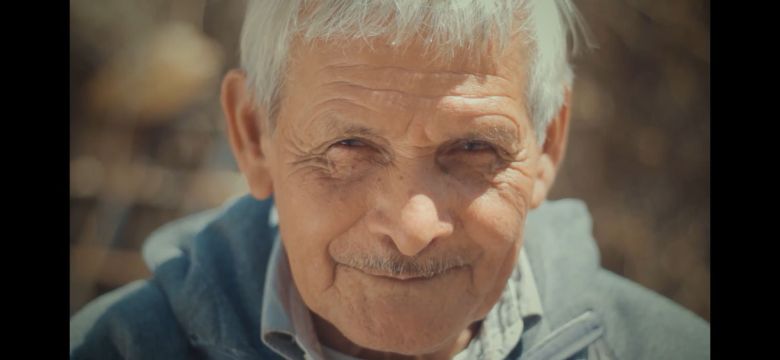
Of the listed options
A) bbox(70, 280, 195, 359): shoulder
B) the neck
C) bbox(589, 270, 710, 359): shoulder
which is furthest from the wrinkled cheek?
bbox(589, 270, 710, 359): shoulder

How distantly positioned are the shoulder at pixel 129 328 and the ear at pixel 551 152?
0.75 meters

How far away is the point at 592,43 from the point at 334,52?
68 centimetres

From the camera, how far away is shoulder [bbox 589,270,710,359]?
5.39 feet

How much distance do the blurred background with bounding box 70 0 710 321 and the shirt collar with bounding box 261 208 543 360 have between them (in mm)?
397

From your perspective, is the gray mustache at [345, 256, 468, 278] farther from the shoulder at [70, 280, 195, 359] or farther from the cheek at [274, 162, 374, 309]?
the shoulder at [70, 280, 195, 359]

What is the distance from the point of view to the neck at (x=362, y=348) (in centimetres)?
148

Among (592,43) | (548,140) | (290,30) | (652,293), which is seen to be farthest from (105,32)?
(652,293)

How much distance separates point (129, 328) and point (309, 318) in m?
0.37

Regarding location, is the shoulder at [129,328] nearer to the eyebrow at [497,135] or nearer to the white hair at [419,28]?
the white hair at [419,28]

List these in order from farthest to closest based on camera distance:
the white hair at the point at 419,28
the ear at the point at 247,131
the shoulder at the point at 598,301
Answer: the shoulder at the point at 598,301
the ear at the point at 247,131
the white hair at the point at 419,28

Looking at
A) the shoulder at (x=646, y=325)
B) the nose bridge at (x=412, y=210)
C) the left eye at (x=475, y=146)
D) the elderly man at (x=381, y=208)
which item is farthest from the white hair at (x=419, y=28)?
the shoulder at (x=646, y=325)

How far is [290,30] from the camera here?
4.26 feet
